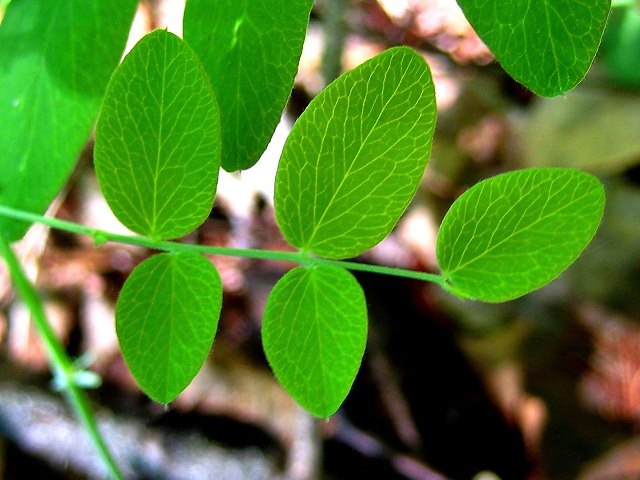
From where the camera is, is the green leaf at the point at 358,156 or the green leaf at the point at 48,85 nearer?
the green leaf at the point at 358,156

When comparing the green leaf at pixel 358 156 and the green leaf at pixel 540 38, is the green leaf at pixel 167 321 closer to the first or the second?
the green leaf at pixel 358 156

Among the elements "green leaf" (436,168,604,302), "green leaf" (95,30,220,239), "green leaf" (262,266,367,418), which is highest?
"green leaf" (95,30,220,239)

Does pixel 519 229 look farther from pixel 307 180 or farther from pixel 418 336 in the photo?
pixel 418 336

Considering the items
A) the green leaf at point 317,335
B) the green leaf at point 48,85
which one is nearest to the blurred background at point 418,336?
the green leaf at point 48,85

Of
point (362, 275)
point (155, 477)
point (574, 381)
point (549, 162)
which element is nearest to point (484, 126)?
point (549, 162)

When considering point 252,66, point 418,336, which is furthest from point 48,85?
point 418,336

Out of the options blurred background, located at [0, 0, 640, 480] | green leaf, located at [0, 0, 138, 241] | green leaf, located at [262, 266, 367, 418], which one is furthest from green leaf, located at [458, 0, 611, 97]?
blurred background, located at [0, 0, 640, 480]

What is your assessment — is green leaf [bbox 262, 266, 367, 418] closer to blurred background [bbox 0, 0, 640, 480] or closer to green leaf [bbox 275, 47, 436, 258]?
green leaf [bbox 275, 47, 436, 258]

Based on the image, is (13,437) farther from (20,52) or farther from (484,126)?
(484,126)
